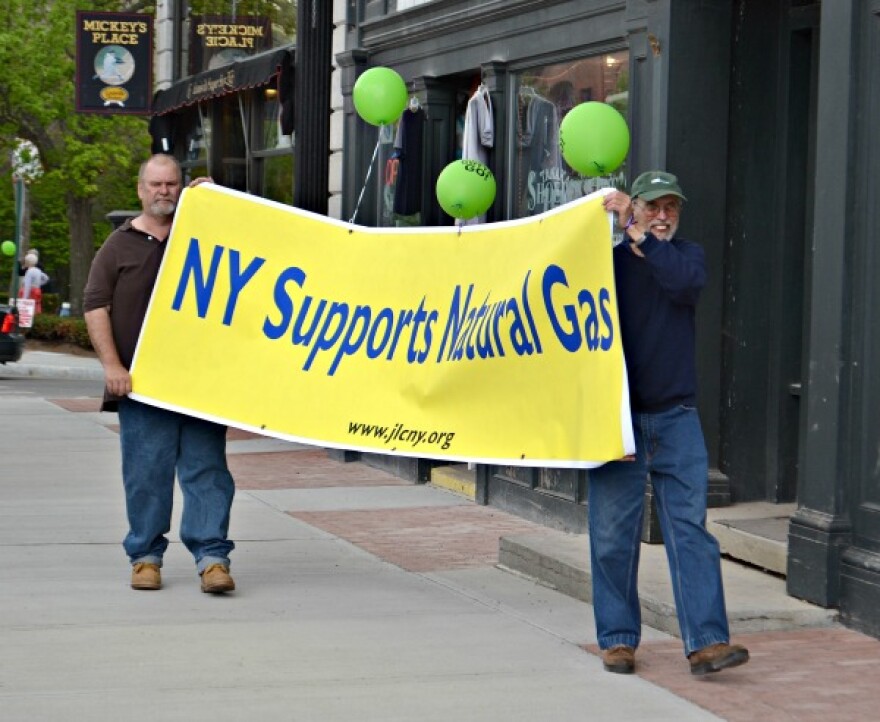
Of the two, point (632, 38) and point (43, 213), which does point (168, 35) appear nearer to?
point (632, 38)

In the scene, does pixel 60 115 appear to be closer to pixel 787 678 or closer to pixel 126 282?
pixel 126 282

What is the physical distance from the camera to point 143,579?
26.3 feet

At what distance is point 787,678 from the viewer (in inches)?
252

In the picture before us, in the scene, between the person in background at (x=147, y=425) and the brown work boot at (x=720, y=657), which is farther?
the person in background at (x=147, y=425)

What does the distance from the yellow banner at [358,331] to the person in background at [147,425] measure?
0.32 feet

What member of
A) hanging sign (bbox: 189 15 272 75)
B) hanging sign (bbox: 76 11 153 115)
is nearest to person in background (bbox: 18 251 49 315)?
hanging sign (bbox: 76 11 153 115)

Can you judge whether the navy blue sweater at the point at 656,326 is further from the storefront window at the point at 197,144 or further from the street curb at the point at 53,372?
the street curb at the point at 53,372

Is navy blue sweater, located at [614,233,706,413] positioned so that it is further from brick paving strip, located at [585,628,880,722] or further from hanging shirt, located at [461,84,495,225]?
hanging shirt, located at [461,84,495,225]

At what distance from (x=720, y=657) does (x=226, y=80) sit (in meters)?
12.4

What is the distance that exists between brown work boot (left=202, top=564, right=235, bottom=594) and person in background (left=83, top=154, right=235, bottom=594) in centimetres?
8

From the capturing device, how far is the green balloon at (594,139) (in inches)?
335

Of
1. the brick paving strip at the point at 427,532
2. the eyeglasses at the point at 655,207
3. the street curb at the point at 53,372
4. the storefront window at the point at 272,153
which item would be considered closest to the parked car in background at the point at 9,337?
the street curb at the point at 53,372

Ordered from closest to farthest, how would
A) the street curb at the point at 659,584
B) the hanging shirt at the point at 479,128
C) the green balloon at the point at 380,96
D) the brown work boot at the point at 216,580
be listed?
the street curb at the point at 659,584, the brown work boot at the point at 216,580, the hanging shirt at the point at 479,128, the green balloon at the point at 380,96

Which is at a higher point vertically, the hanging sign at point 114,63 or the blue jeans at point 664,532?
the hanging sign at point 114,63
